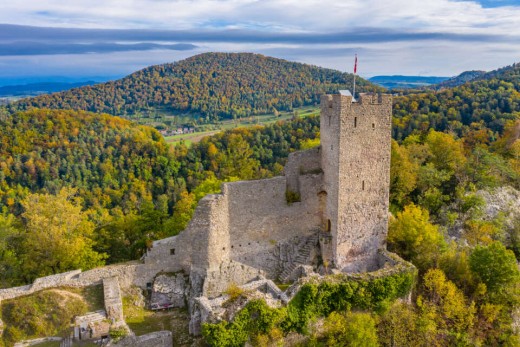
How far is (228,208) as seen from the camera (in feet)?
64.0

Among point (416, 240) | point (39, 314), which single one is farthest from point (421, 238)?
point (39, 314)

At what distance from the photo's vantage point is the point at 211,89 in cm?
11100

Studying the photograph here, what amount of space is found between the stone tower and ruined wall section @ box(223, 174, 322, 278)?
0.94 metres

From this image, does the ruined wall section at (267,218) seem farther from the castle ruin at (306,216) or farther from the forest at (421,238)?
the forest at (421,238)

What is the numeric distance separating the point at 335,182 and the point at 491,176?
1530cm

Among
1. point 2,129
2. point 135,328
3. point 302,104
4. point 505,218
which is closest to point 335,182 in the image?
point 135,328

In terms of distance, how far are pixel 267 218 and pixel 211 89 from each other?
311ft

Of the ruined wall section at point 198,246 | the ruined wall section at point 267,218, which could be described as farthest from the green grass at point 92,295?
the ruined wall section at point 267,218

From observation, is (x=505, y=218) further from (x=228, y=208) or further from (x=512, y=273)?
(x=228, y=208)

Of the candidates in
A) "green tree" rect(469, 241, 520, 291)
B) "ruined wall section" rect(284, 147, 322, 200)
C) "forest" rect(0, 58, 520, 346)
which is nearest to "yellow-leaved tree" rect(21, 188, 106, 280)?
"forest" rect(0, 58, 520, 346)

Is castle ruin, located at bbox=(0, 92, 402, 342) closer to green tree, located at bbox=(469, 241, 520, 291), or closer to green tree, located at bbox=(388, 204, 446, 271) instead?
green tree, located at bbox=(388, 204, 446, 271)

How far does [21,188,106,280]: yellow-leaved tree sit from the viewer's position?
2128 centimetres

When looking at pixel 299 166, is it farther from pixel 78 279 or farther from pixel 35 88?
pixel 35 88

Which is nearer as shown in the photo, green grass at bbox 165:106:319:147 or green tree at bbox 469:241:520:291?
green tree at bbox 469:241:520:291
